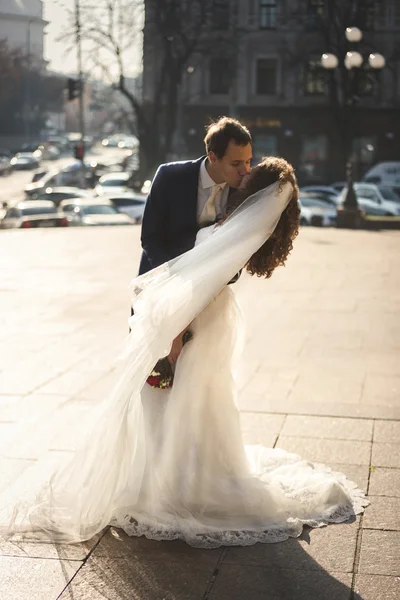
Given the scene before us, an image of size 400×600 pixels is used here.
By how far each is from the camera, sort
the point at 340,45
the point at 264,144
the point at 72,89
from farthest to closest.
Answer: the point at 264,144 → the point at 340,45 → the point at 72,89

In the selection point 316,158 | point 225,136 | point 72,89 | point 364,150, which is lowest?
point 316,158

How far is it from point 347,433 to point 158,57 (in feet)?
148

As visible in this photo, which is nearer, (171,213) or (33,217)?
(171,213)

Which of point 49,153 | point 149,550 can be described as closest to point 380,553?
point 149,550

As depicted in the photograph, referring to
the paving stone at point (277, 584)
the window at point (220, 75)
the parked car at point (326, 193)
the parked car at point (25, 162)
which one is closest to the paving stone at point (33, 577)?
the paving stone at point (277, 584)

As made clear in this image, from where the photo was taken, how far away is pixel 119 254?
18.3 meters

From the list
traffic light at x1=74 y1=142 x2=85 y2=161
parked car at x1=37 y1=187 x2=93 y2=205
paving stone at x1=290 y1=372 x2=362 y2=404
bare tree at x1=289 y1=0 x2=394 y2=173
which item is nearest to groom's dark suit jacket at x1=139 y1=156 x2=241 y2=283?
paving stone at x1=290 y1=372 x2=362 y2=404

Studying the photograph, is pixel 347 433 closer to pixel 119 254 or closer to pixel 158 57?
pixel 119 254

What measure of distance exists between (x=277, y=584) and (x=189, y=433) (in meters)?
0.89

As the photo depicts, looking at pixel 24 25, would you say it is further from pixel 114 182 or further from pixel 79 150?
pixel 79 150

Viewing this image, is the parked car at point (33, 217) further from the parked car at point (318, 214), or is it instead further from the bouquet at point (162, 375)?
the bouquet at point (162, 375)

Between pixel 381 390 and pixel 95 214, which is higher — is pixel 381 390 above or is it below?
above

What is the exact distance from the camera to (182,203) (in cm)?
478

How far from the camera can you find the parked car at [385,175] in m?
43.6
